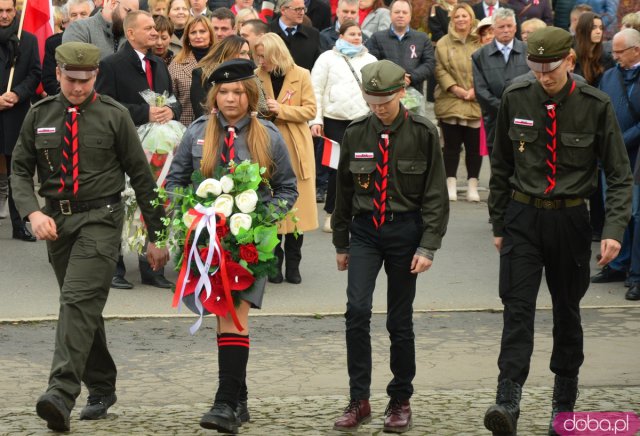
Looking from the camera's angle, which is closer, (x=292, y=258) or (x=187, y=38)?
(x=292, y=258)

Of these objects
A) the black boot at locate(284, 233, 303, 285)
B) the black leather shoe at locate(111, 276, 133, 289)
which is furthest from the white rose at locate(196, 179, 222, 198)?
Result: the black boot at locate(284, 233, 303, 285)

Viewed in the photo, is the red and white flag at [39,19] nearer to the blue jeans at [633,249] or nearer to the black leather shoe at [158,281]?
the black leather shoe at [158,281]

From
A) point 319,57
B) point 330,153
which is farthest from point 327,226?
point 319,57

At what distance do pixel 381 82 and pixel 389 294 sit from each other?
46.2 inches

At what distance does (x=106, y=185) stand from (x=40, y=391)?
1.48 meters

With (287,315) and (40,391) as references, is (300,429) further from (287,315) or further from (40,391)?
(287,315)

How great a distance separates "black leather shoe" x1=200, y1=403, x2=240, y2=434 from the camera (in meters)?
6.83

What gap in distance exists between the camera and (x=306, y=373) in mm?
8555

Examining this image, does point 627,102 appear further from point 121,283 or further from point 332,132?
point 121,283

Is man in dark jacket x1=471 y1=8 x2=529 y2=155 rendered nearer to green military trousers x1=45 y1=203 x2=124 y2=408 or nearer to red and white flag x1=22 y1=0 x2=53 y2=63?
red and white flag x1=22 y1=0 x2=53 y2=63

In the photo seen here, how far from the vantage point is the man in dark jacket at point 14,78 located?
12.8m

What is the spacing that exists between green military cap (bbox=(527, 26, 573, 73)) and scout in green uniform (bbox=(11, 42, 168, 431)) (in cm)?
227

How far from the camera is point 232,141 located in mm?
7348

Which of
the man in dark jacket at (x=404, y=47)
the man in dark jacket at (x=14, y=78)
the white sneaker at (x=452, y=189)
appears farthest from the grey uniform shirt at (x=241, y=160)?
the white sneaker at (x=452, y=189)
